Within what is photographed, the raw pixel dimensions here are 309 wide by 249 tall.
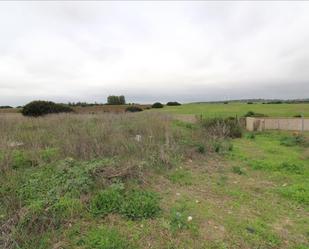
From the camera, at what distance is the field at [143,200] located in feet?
9.05

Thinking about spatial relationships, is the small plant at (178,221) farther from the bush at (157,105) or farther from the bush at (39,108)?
the bush at (157,105)

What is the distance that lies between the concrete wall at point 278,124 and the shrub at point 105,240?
11385 millimetres

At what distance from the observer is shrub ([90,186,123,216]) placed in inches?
125

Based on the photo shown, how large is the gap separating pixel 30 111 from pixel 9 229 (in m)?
21.7

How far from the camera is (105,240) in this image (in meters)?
2.63

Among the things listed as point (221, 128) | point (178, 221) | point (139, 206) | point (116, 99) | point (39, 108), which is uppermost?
point (116, 99)

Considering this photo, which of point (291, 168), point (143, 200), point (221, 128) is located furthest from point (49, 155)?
point (221, 128)

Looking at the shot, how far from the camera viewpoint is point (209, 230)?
2.96 m

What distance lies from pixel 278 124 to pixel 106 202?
12.4 m

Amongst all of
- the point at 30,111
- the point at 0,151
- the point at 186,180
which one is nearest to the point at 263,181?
the point at 186,180

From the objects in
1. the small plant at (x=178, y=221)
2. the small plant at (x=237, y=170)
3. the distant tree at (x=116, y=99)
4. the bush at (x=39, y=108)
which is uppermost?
the distant tree at (x=116, y=99)

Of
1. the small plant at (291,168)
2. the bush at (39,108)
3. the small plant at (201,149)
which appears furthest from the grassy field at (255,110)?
the small plant at (291,168)

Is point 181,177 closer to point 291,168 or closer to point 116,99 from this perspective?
point 291,168

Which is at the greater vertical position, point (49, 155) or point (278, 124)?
point (49, 155)
